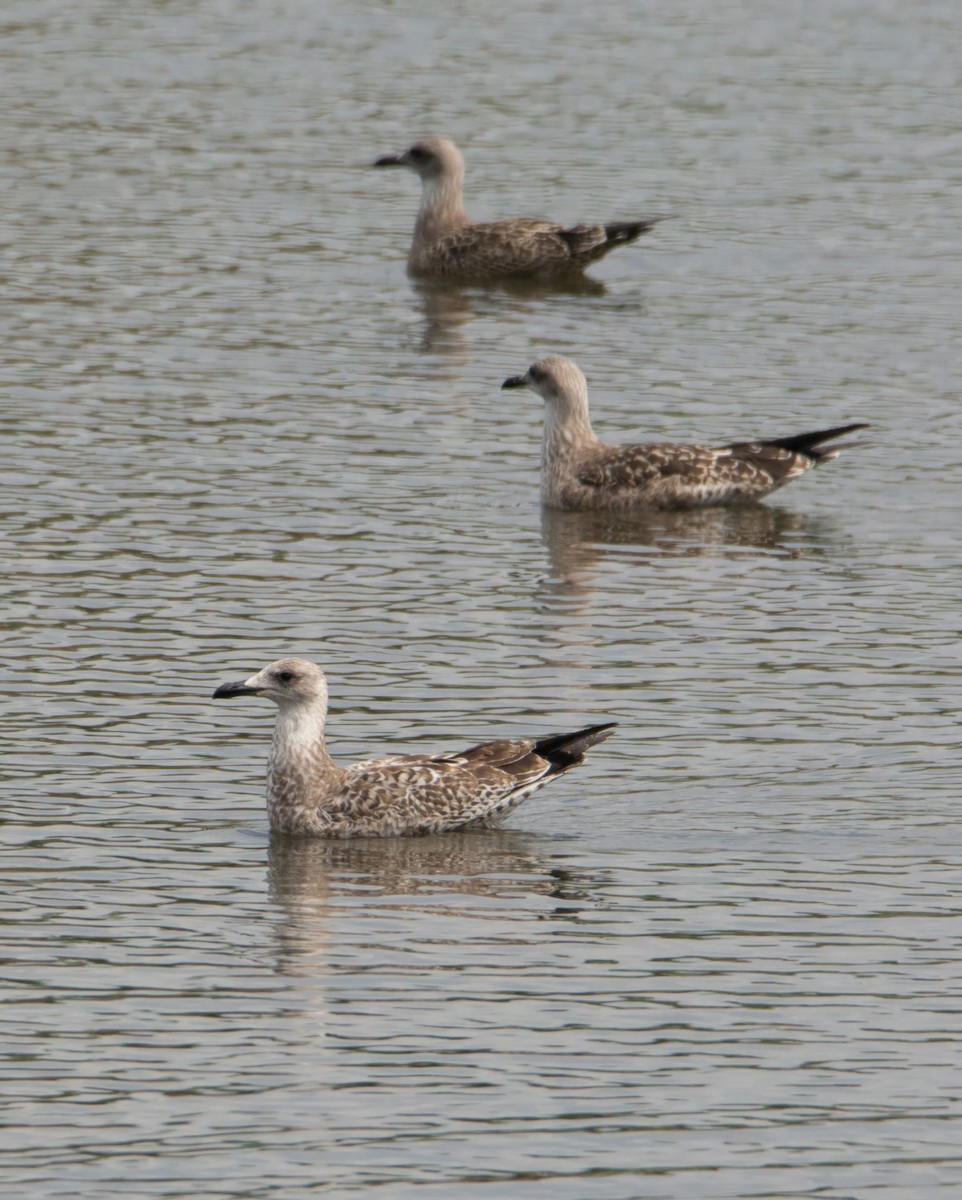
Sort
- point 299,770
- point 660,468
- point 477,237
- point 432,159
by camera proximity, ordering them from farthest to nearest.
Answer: point 432,159, point 477,237, point 660,468, point 299,770

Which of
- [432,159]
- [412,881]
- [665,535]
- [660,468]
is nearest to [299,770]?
[412,881]

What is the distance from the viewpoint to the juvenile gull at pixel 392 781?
14.5m

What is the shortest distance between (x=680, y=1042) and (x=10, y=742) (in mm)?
5363

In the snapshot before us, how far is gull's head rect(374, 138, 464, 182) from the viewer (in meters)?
31.9

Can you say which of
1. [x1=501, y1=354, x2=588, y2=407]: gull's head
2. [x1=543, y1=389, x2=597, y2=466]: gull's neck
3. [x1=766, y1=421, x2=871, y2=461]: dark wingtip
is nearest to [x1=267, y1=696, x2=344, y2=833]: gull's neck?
[x1=543, y1=389, x2=597, y2=466]: gull's neck

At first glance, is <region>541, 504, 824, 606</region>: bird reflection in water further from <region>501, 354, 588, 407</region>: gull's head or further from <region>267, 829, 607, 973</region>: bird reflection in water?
<region>267, 829, 607, 973</region>: bird reflection in water

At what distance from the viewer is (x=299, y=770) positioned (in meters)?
14.6

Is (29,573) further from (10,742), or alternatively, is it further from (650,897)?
(650,897)

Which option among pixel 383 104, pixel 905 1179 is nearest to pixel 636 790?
pixel 905 1179

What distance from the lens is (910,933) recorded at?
42.0ft

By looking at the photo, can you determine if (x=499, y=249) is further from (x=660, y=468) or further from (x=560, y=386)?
(x=660, y=468)

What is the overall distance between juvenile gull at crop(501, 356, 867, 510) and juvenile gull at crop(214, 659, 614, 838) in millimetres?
7741

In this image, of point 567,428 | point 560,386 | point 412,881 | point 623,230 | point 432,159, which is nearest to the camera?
point 412,881

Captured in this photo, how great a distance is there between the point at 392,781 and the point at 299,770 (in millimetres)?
490
